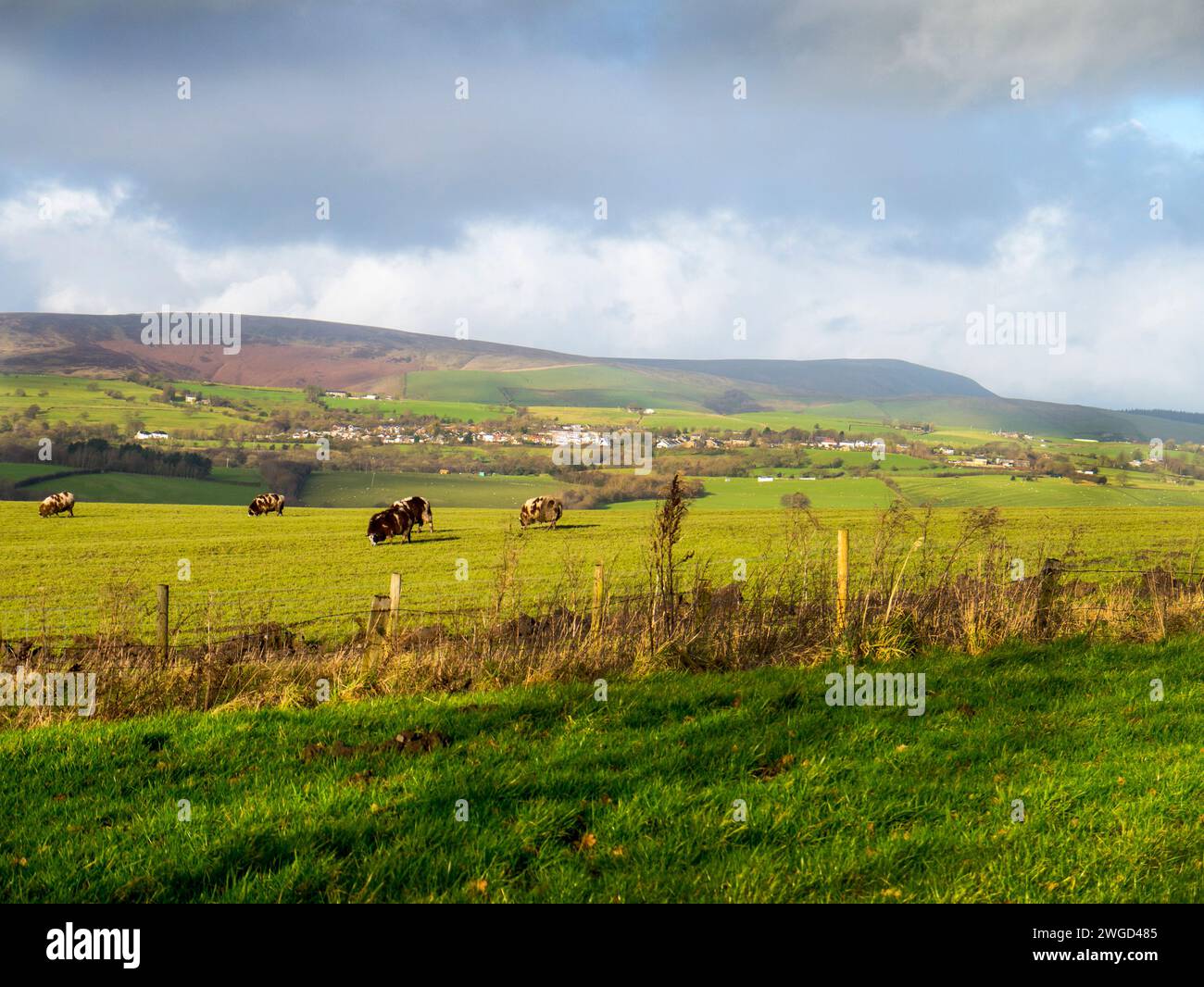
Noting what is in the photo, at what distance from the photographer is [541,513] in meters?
53.3

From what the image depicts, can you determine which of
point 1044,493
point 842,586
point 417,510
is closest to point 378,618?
point 842,586

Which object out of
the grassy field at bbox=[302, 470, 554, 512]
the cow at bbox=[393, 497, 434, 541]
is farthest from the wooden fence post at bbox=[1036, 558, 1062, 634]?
the grassy field at bbox=[302, 470, 554, 512]

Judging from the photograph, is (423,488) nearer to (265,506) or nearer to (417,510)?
(265,506)

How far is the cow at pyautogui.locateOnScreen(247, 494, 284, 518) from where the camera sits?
61.4 m

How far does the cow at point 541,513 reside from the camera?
53156 mm

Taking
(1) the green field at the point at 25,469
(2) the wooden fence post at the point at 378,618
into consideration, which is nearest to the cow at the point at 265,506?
(1) the green field at the point at 25,469

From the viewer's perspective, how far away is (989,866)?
4.60 metres

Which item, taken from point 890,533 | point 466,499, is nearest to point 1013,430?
point 466,499

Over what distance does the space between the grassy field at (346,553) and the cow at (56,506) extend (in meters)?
0.80

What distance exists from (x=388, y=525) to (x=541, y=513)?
10.9 meters

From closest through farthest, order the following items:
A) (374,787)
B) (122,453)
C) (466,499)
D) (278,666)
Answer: (374,787) → (278,666) → (466,499) → (122,453)
